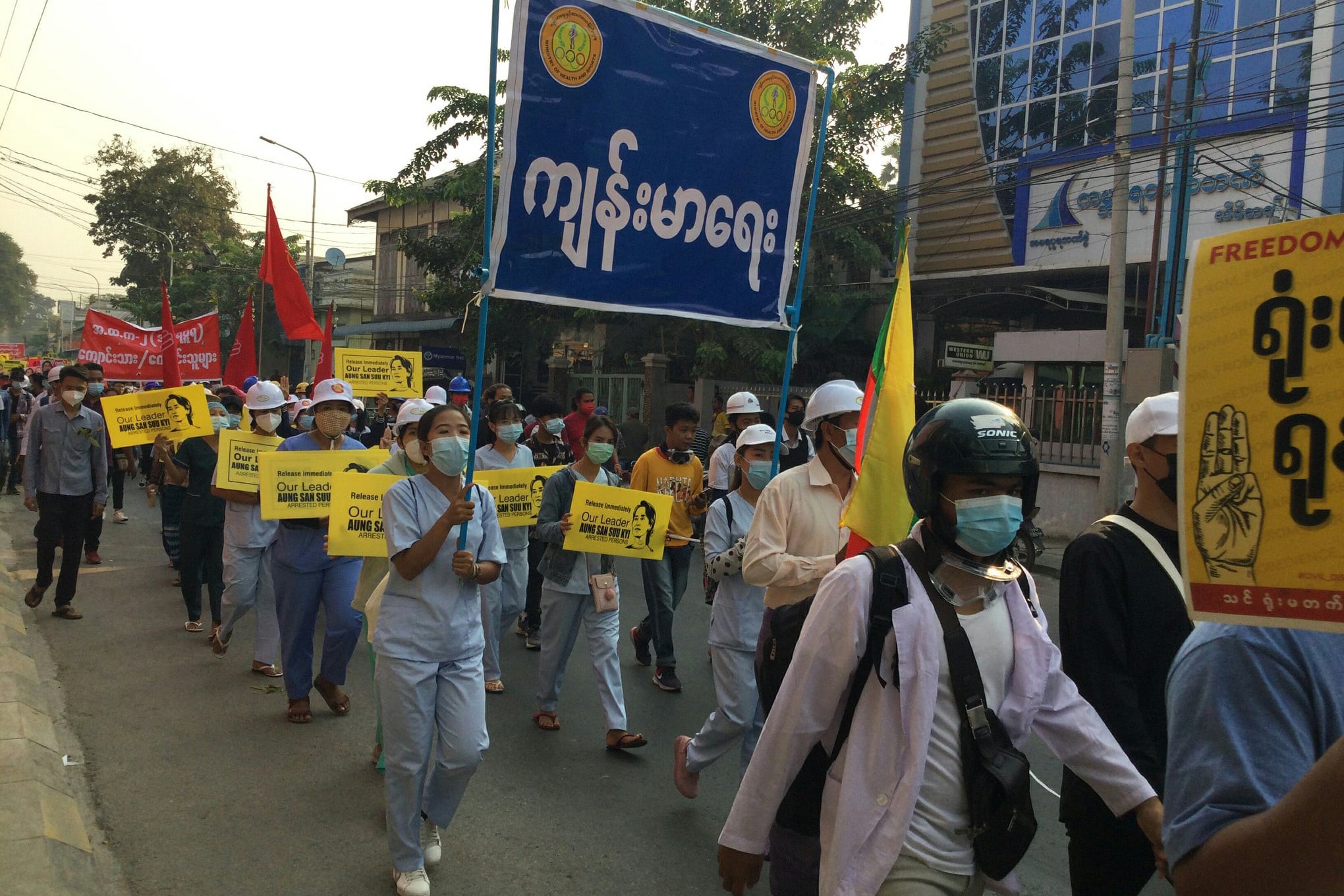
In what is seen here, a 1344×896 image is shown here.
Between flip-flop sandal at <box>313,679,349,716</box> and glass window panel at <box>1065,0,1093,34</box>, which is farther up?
glass window panel at <box>1065,0,1093,34</box>

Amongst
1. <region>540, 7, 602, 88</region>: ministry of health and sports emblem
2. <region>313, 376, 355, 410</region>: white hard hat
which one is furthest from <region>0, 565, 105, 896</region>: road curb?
<region>540, 7, 602, 88</region>: ministry of health and sports emblem

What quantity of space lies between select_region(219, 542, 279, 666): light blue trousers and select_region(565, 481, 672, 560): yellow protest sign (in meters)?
2.38

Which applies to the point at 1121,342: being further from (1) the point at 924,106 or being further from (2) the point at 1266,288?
(2) the point at 1266,288

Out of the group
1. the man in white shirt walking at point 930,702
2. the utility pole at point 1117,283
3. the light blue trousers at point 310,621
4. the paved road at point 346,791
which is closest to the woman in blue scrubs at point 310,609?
the light blue trousers at point 310,621

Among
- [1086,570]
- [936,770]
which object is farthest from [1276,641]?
[1086,570]

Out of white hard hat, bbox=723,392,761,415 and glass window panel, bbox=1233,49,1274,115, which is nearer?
white hard hat, bbox=723,392,761,415

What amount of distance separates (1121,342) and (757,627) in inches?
388

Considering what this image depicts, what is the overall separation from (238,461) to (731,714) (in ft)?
13.6

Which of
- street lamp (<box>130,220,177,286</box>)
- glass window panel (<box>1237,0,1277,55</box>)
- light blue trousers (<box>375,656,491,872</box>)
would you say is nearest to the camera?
light blue trousers (<box>375,656,491,872</box>)

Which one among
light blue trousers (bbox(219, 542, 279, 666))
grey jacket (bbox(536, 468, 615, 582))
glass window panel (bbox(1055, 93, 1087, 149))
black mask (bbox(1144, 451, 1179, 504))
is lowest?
light blue trousers (bbox(219, 542, 279, 666))

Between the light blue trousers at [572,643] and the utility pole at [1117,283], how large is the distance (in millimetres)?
8926

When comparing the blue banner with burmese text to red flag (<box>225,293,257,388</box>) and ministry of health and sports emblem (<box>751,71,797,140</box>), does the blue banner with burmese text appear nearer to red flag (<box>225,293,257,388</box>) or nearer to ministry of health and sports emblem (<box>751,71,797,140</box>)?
ministry of health and sports emblem (<box>751,71,797,140</box>)

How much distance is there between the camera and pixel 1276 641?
1392mm

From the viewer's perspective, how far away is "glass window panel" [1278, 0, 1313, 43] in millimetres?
16219
